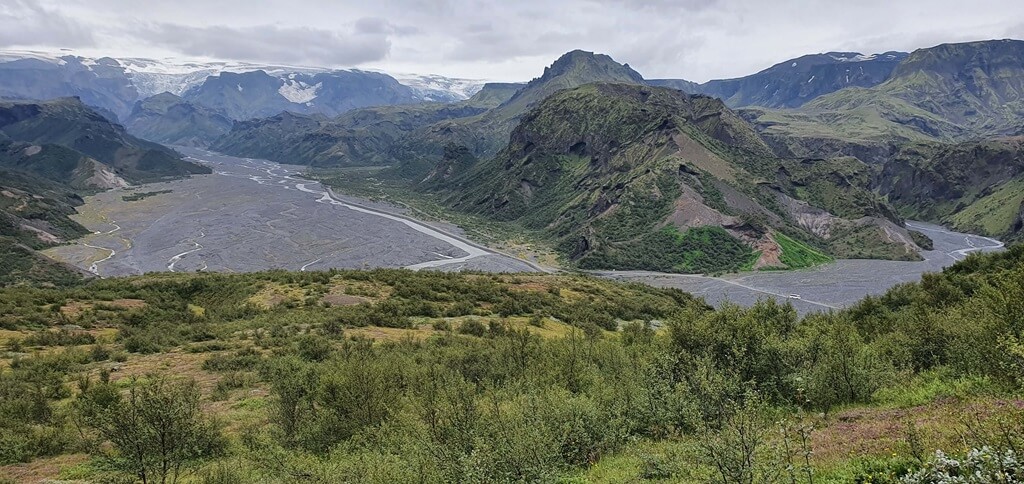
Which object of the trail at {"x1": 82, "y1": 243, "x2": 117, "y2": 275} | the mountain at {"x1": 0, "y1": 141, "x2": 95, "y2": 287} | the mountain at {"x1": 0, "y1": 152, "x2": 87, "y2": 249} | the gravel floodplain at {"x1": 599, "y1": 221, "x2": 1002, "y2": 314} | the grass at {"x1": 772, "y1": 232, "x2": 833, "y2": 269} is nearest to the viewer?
the mountain at {"x1": 0, "y1": 141, "x2": 95, "y2": 287}

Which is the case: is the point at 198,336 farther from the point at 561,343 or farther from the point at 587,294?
the point at 587,294

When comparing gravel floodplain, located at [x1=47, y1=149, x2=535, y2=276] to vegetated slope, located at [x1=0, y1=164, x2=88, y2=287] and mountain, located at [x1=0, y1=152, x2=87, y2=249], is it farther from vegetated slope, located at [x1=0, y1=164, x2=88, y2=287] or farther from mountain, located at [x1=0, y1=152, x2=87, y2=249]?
vegetated slope, located at [x1=0, y1=164, x2=88, y2=287]

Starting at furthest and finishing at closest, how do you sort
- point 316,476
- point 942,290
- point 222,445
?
1. point 942,290
2. point 222,445
3. point 316,476

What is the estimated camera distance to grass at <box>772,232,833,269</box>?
507 feet

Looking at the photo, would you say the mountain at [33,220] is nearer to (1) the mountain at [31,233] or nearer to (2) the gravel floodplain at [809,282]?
(1) the mountain at [31,233]

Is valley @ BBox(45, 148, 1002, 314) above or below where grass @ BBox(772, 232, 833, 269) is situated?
below

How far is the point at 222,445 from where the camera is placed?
2072cm

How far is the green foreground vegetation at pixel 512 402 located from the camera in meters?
14.8

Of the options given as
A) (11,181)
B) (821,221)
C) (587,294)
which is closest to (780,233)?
(821,221)

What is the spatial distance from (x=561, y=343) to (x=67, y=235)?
187 m

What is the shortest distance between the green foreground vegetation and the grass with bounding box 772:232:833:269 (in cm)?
12654

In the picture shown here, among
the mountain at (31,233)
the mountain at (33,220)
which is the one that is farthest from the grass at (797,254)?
the mountain at (33,220)

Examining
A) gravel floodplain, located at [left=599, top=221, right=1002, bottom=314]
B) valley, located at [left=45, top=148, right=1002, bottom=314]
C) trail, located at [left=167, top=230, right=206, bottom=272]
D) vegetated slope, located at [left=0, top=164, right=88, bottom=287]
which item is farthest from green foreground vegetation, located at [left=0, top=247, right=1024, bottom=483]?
trail, located at [left=167, top=230, right=206, bottom=272]

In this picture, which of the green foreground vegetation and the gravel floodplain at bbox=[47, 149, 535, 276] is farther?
the gravel floodplain at bbox=[47, 149, 535, 276]
